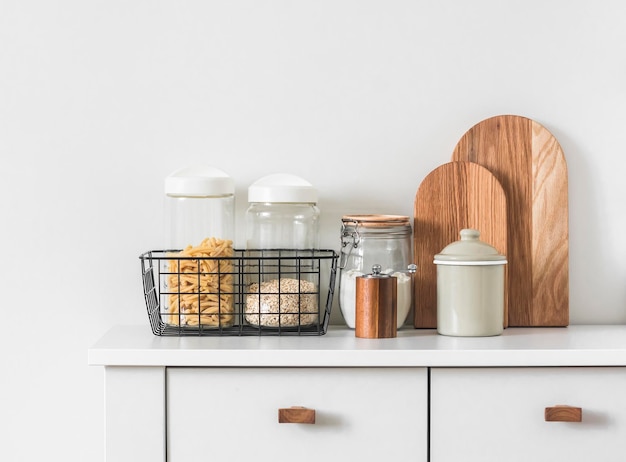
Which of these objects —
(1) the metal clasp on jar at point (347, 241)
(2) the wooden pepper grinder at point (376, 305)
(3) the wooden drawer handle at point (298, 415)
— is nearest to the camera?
(3) the wooden drawer handle at point (298, 415)

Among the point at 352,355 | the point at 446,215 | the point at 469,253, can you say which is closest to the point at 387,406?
the point at 352,355

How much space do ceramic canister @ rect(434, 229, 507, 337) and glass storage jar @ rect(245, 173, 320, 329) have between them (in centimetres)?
25

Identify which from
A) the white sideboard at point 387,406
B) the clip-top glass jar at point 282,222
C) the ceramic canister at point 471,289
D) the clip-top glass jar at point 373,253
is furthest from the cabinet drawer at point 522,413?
the clip-top glass jar at point 282,222

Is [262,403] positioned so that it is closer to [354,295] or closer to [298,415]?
[298,415]

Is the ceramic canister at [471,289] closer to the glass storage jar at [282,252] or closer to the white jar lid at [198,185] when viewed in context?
the glass storage jar at [282,252]

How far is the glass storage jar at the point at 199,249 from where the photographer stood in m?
1.53

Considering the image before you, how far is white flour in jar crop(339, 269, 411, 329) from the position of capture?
156 centimetres

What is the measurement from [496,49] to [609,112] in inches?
11.0

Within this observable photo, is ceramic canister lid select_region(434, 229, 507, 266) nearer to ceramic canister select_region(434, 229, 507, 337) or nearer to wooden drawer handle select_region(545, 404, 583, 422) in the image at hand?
ceramic canister select_region(434, 229, 507, 337)

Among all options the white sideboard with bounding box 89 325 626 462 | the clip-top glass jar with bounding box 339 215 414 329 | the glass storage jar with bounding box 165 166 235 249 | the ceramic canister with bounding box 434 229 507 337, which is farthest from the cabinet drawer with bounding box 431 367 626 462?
Answer: the glass storage jar with bounding box 165 166 235 249

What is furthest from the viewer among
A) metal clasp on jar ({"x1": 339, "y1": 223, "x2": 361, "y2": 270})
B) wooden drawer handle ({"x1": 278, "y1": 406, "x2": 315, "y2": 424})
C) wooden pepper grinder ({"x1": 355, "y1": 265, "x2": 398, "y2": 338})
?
metal clasp on jar ({"x1": 339, "y1": 223, "x2": 361, "y2": 270})

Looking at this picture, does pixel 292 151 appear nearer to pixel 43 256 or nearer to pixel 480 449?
pixel 43 256

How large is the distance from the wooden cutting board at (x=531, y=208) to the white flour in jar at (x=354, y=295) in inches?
9.7

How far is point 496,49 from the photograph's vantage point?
1.70 meters
